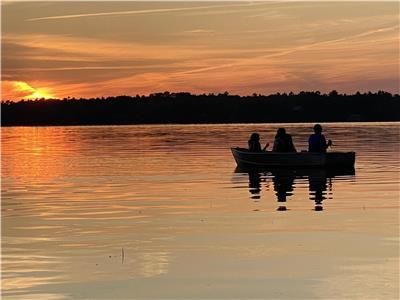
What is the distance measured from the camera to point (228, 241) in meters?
18.8

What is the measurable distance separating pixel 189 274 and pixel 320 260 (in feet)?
8.00

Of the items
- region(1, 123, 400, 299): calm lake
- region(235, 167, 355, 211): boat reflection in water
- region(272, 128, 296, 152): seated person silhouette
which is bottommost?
region(235, 167, 355, 211): boat reflection in water

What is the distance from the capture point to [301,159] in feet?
136

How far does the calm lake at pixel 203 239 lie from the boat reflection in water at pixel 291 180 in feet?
0.25

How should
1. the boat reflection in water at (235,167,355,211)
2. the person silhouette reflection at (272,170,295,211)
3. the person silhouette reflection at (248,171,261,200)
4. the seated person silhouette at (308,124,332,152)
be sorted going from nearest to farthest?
the person silhouette reflection at (272,170,295,211) → the boat reflection in water at (235,167,355,211) → the person silhouette reflection at (248,171,261,200) → the seated person silhouette at (308,124,332,152)

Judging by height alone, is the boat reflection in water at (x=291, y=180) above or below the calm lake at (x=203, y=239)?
below

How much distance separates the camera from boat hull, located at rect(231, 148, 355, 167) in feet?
134

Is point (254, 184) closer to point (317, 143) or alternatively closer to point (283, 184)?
point (283, 184)

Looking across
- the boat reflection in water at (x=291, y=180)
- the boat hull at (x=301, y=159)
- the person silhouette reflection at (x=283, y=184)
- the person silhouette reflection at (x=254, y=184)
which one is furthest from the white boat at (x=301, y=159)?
the person silhouette reflection at (x=254, y=184)

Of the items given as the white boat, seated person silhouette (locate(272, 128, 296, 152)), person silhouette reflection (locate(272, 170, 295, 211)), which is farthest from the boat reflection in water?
seated person silhouette (locate(272, 128, 296, 152))

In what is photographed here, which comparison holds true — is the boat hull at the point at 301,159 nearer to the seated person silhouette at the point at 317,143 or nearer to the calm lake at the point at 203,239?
the seated person silhouette at the point at 317,143

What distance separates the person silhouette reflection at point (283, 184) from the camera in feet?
90.8

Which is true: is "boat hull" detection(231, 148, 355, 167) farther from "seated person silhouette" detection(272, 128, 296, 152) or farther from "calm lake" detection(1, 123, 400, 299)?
"calm lake" detection(1, 123, 400, 299)

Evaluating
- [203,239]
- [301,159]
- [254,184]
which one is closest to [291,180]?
[254,184]
